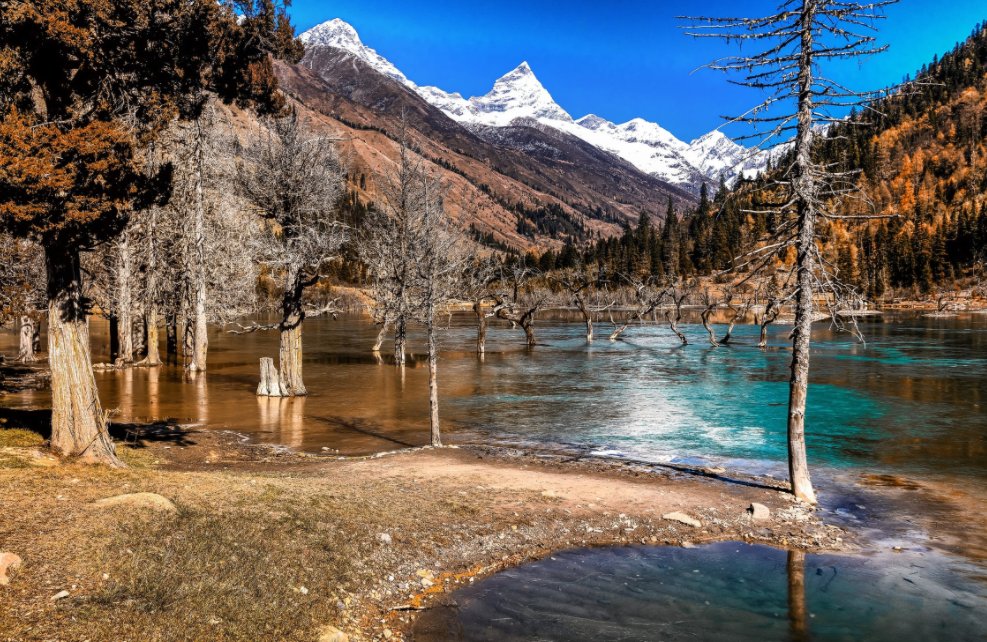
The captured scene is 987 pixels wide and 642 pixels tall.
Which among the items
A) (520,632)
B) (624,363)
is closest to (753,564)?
(520,632)

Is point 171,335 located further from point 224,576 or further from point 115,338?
point 224,576

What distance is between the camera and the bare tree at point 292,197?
29.6m

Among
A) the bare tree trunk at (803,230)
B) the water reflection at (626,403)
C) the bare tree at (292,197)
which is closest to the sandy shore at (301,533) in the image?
the bare tree trunk at (803,230)

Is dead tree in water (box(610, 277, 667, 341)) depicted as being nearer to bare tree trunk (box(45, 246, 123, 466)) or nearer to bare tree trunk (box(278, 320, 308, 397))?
bare tree trunk (box(278, 320, 308, 397))

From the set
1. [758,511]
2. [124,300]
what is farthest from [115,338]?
[758,511]

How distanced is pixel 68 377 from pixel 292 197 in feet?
60.1

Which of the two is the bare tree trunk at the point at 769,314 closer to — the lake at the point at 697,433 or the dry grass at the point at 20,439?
the lake at the point at 697,433

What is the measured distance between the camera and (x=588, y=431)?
88.2ft

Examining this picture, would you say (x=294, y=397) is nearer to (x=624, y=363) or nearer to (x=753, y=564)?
(x=753, y=564)

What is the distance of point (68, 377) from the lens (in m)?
13.2

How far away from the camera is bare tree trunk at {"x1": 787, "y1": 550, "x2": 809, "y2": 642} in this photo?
9.77 metres

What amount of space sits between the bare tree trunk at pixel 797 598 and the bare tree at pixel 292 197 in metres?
23.3

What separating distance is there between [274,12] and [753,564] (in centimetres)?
1669

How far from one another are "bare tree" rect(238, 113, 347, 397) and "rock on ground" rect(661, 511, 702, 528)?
67.6 ft
